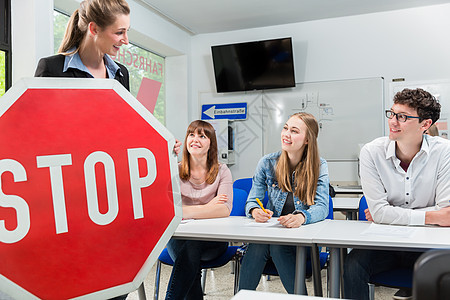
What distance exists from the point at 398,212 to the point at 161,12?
13.6 ft

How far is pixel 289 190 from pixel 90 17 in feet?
5.59

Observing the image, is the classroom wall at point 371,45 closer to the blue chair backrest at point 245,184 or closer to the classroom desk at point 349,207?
the classroom desk at point 349,207

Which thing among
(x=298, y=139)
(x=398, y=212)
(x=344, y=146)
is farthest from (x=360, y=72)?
(x=398, y=212)

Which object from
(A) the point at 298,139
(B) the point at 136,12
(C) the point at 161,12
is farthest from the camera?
(C) the point at 161,12

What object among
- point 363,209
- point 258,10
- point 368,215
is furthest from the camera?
point 258,10

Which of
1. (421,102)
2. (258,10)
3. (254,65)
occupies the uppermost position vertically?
(258,10)

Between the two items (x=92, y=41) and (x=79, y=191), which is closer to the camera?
(x=79, y=191)

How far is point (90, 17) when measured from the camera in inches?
41.9

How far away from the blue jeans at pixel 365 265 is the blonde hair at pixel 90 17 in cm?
162

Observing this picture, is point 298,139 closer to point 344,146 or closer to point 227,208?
point 227,208

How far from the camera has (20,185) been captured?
52cm

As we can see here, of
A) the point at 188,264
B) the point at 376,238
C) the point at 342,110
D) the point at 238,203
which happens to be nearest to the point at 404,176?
the point at 376,238

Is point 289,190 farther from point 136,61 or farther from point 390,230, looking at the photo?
point 136,61

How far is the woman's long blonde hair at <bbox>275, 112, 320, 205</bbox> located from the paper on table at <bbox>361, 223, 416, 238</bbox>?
1.41 ft
